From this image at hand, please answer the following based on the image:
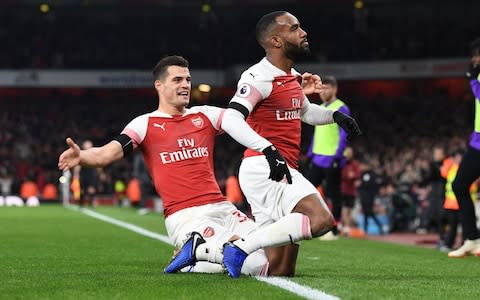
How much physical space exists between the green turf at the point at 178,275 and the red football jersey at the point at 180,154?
64 centimetres

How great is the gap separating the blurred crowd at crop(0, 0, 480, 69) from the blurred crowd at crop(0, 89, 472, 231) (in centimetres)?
249

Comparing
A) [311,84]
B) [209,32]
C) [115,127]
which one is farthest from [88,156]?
[209,32]

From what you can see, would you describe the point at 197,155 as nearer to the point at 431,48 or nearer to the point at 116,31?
the point at 431,48

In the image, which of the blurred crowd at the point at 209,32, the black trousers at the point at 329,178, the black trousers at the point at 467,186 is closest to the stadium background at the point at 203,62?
the blurred crowd at the point at 209,32

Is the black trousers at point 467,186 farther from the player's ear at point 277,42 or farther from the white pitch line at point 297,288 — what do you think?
the white pitch line at point 297,288

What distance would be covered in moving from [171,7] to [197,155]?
38924 millimetres

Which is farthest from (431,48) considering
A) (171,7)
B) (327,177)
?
(327,177)

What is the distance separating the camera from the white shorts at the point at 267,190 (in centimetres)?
682

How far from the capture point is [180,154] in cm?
723

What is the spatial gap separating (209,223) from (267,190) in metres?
0.50

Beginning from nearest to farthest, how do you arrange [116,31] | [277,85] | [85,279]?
[85,279]
[277,85]
[116,31]

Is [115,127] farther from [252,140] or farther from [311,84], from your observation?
[252,140]

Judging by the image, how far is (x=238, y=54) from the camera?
4125cm

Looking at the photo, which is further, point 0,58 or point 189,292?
point 0,58
